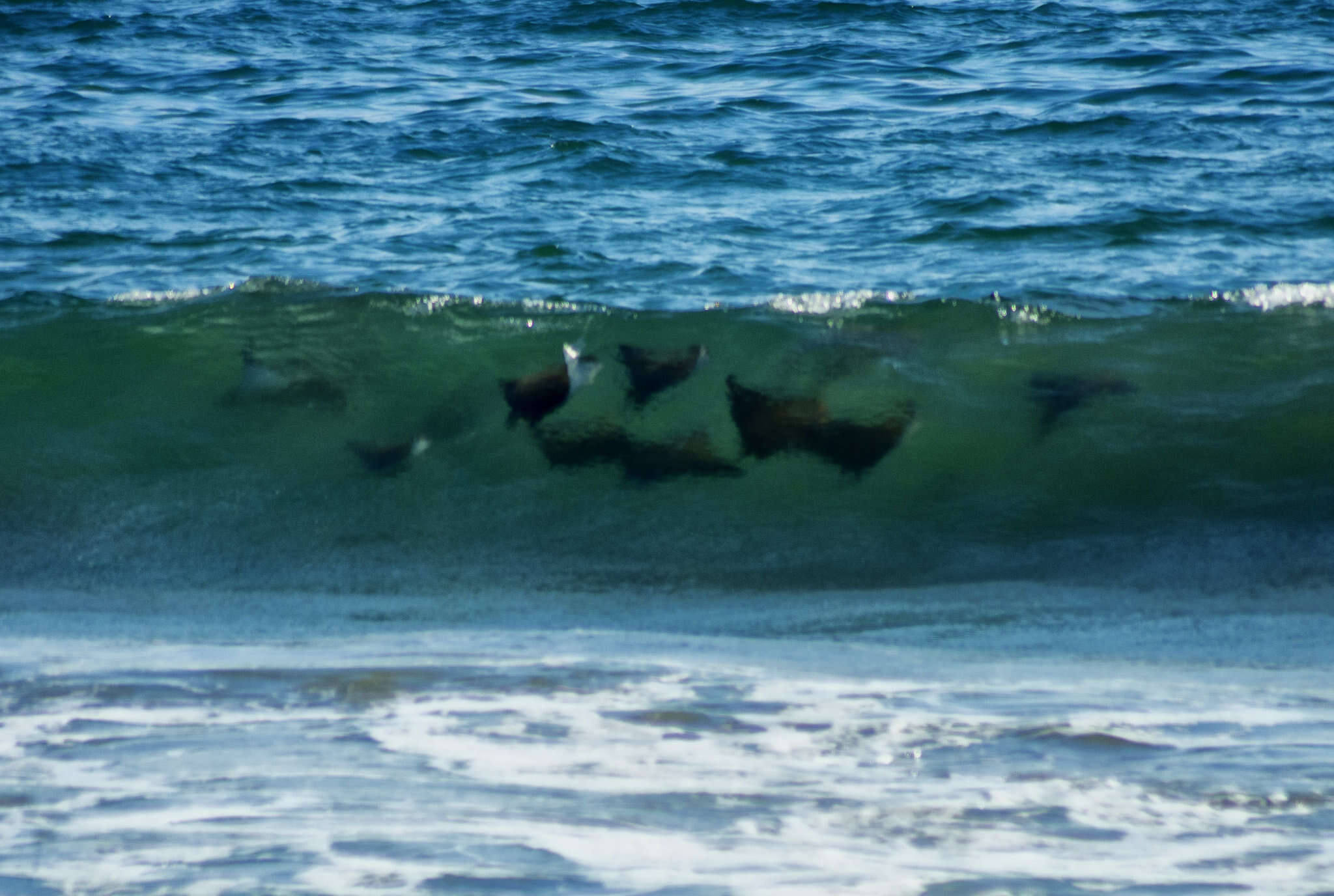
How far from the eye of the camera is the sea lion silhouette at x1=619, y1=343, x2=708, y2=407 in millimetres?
5969

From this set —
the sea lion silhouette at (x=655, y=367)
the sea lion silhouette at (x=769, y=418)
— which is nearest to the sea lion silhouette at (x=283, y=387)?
the sea lion silhouette at (x=655, y=367)

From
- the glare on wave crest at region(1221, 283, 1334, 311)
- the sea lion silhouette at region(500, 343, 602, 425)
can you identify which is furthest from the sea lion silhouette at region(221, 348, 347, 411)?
the glare on wave crest at region(1221, 283, 1334, 311)

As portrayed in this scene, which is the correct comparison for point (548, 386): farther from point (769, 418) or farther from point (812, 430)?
point (812, 430)

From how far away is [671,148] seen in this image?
9141 mm

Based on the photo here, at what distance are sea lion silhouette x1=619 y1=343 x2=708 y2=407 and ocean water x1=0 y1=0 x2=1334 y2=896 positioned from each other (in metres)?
0.02

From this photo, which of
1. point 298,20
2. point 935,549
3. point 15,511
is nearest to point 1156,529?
point 935,549

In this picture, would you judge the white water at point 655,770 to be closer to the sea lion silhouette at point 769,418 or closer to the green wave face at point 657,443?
the green wave face at point 657,443

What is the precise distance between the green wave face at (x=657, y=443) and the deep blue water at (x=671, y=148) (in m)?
0.41

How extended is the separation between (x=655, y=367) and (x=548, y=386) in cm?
50

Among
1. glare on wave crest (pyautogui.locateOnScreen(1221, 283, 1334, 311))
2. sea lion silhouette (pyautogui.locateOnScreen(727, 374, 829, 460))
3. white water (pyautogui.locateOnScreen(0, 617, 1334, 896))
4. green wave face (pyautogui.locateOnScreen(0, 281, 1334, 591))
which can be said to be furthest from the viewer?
glare on wave crest (pyautogui.locateOnScreen(1221, 283, 1334, 311))

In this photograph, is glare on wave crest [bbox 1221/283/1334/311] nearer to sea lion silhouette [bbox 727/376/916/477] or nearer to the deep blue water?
the deep blue water

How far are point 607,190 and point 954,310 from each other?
2861mm

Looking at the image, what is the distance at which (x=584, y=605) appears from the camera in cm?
433

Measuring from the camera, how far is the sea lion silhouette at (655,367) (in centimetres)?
597
